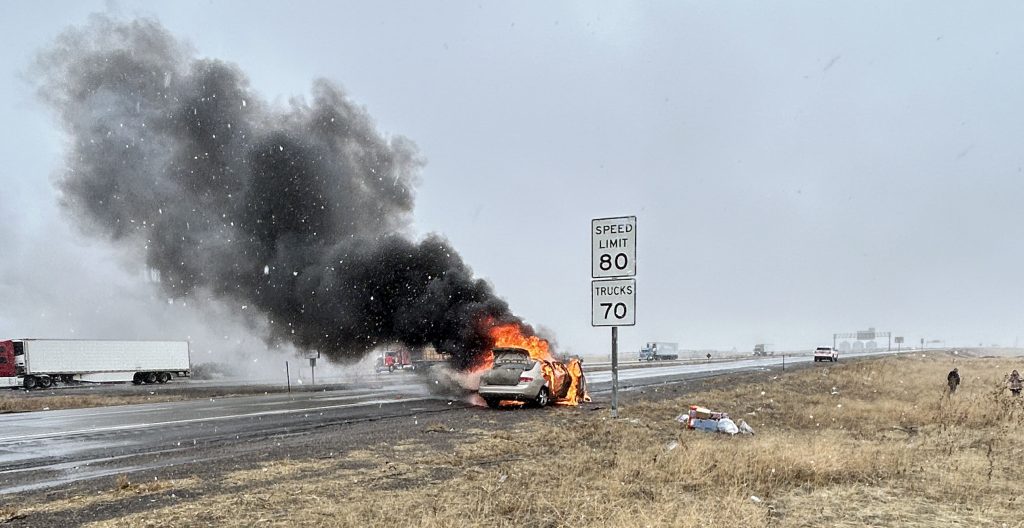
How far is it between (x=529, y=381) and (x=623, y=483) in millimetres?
10036

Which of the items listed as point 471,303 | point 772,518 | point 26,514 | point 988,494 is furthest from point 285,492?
point 471,303

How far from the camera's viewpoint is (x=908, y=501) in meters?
6.43

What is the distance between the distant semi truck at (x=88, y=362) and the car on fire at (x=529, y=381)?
1282 inches

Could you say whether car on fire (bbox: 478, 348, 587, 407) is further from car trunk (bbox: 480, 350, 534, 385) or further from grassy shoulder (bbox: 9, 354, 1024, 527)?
grassy shoulder (bbox: 9, 354, 1024, 527)

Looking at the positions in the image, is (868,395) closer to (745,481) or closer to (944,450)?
(944,450)

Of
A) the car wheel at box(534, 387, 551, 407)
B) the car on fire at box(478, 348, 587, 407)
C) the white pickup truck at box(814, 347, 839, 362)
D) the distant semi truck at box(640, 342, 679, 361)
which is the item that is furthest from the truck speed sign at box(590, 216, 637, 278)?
the distant semi truck at box(640, 342, 679, 361)

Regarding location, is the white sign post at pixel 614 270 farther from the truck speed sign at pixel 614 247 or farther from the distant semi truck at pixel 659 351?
the distant semi truck at pixel 659 351

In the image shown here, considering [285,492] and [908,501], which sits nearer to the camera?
[908,501]

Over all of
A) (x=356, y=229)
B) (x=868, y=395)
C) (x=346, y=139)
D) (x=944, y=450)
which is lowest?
(x=868, y=395)

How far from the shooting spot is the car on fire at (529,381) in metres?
17.0

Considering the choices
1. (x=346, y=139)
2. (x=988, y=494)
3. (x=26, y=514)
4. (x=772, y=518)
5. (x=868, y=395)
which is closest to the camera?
(x=772, y=518)

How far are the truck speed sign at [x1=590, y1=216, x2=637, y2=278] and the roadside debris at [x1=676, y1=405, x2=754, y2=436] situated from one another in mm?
3273

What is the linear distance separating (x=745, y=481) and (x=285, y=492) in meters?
5.13

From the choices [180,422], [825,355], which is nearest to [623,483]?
[180,422]
